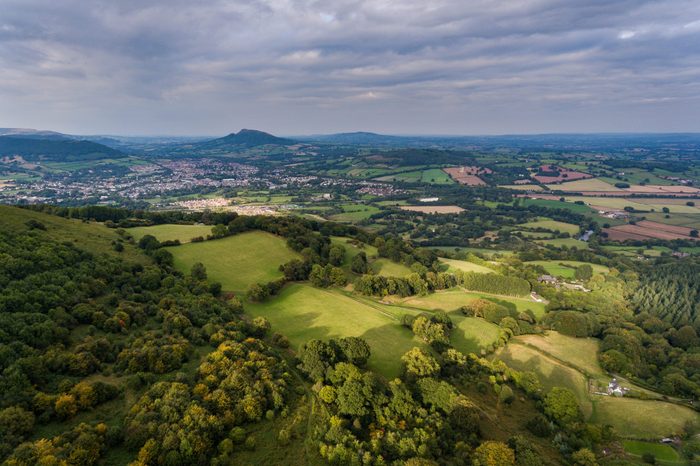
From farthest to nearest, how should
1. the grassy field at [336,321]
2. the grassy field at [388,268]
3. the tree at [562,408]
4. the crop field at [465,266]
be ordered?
the crop field at [465,266] → the grassy field at [388,268] → the grassy field at [336,321] → the tree at [562,408]

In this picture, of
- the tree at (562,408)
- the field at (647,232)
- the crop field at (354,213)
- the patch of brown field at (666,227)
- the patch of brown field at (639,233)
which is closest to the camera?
the tree at (562,408)

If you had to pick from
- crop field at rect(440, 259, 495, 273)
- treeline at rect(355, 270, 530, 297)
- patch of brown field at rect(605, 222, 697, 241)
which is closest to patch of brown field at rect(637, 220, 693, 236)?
patch of brown field at rect(605, 222, 697, 241)

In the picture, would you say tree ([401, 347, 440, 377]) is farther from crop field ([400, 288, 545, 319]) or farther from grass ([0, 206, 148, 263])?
grass ([0, 206, 148, 263])

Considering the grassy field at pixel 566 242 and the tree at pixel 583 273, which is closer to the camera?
the tree at pixel 583 273

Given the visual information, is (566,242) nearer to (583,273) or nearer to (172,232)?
(583,273)

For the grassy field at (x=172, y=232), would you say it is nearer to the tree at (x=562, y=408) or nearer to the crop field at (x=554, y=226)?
the tree at (x=562, y=408)

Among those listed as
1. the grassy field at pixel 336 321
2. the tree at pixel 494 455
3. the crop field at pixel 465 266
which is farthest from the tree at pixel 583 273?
the tree at pixel 494 455

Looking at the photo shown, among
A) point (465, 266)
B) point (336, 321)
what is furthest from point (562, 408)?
point (465, 266)

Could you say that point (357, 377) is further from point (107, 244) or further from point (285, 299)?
point (107, 244)
